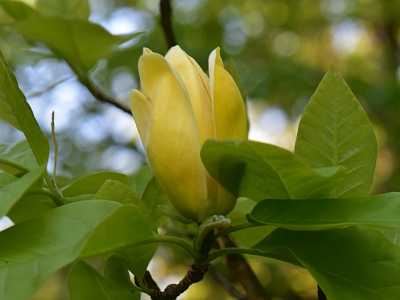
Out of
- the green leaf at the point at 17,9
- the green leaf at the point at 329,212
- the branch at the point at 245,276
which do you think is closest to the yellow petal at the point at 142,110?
the green leaf at the point at 329,212

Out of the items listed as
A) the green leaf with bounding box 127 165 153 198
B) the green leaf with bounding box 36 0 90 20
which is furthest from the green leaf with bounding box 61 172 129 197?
the green leaf with bounding box 36 0 90 20

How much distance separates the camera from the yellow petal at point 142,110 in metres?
0.38

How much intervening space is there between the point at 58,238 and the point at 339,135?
0.24 meters

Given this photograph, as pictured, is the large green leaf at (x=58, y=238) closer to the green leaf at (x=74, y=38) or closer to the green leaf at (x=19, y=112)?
the green leaf at (x=19, y=112)

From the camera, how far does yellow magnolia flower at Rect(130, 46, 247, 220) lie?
361 mm

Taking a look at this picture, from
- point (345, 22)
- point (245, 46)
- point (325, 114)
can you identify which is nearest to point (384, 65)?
point (345, 22)

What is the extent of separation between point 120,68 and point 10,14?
3.17ft

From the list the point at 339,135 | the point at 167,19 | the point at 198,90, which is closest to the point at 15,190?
the point at 198,90

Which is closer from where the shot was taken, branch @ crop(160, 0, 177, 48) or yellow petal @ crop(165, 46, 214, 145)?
yellow petal @ crop(165, 46, 214, 145)

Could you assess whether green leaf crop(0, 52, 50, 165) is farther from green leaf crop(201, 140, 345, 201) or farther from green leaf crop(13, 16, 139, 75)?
green leaf crop(13, 16, 139, 75)

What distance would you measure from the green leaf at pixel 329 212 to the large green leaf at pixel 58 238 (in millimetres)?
92

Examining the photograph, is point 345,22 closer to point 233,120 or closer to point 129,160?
point 129,160

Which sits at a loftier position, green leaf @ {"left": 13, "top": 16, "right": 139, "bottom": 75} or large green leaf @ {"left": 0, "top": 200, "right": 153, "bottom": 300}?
green leaf @ {"left": 13, "top": 16, "right": 139, "bottom": 75}

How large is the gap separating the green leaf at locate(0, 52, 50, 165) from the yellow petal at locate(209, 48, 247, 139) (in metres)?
0.14
